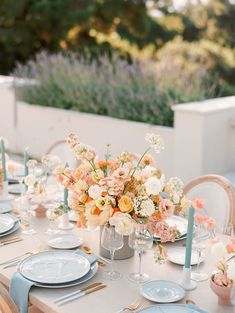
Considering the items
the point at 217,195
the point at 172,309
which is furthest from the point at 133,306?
the point at 217,195

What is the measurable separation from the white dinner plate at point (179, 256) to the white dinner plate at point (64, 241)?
0.39m

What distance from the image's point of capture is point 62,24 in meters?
10.8

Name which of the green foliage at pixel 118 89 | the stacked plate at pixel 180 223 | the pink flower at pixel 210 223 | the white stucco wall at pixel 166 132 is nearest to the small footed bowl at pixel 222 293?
the pink flower at pixel 210 223

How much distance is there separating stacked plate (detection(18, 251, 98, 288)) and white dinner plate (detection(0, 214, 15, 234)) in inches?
12.8

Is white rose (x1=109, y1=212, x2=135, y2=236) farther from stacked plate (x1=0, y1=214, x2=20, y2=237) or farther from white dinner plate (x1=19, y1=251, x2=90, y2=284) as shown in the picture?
stacked plate (x1=0, y1=214, x2=20, y2=237)

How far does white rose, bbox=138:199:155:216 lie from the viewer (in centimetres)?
185

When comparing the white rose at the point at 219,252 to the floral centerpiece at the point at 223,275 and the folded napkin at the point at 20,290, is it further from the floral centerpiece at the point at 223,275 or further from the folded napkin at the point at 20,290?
the folded napkin at the point at 20,290

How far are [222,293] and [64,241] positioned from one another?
77 cm

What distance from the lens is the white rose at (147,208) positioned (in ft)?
6.06

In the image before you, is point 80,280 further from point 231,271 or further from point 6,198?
point 6,198

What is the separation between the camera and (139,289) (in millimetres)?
1851

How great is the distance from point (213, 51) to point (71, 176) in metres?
10.5

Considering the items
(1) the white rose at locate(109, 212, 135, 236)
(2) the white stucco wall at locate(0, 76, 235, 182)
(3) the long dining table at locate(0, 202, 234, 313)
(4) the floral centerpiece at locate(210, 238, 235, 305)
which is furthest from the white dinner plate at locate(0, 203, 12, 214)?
(2) the white stucco wall at locate(0, 76, 235, 182)

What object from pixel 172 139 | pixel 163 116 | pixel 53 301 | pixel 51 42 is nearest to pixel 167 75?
pixel 163 116
